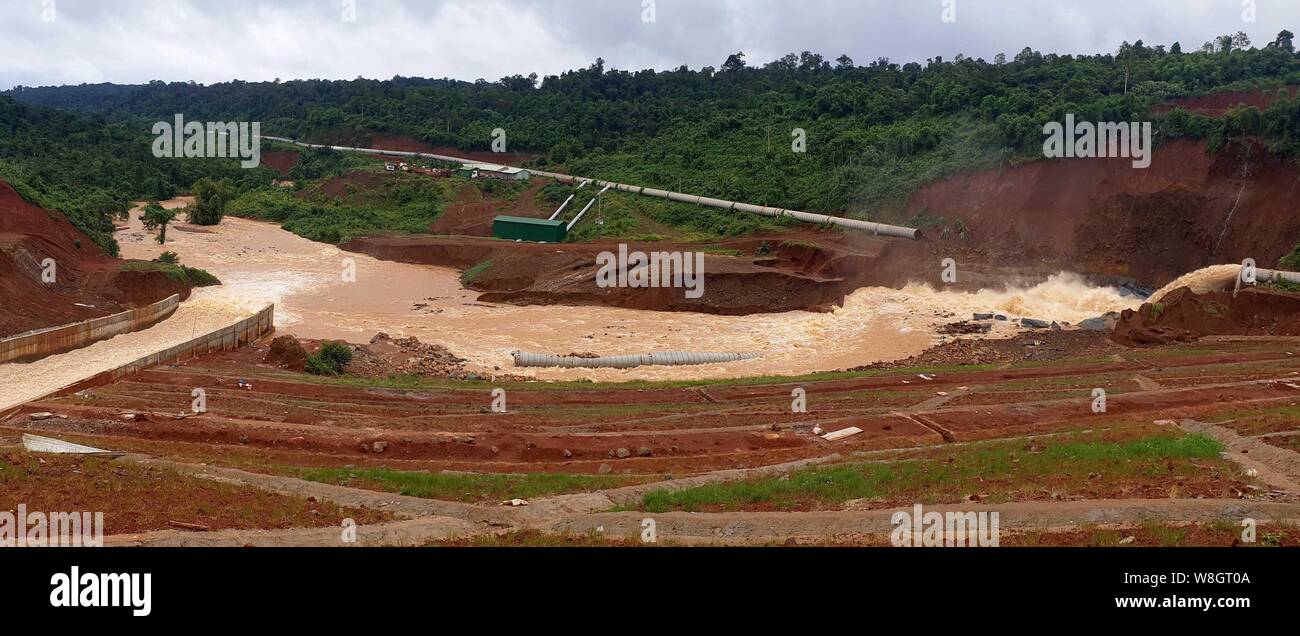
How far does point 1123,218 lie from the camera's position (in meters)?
45.4

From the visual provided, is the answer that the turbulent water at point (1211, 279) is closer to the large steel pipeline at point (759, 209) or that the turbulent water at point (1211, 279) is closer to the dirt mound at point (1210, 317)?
the dirt mound at point (1210, 317)

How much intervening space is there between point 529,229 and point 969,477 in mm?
48736

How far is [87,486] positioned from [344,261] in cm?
4673

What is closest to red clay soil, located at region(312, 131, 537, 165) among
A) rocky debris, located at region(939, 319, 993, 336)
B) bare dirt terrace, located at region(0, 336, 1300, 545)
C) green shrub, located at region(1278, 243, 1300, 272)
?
rocky debris, located at region(939, 319, 993, 336)

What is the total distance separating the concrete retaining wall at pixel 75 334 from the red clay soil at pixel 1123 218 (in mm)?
32308

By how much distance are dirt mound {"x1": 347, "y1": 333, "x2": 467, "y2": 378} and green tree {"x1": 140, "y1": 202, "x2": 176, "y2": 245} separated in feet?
95.8

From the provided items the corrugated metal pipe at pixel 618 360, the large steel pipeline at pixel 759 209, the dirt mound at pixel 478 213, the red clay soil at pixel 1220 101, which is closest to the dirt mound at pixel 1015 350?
the corrugated metal pipe at pixel 618 360

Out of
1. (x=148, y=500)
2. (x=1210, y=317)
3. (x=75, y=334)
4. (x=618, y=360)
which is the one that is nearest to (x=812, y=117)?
(x=1210, y=317)

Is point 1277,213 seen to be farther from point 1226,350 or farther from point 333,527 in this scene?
point 333,527

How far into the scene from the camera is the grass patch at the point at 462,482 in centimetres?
1485

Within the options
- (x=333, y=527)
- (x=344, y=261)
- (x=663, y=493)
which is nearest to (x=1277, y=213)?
(x=663, y=493)

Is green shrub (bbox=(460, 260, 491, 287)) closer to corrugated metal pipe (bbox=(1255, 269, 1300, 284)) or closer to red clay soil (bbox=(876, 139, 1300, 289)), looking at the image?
red clay soil (bbox=(876, 139, 1300, 289))

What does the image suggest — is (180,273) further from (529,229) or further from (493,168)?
(493,168)

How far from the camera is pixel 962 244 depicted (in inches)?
1943
